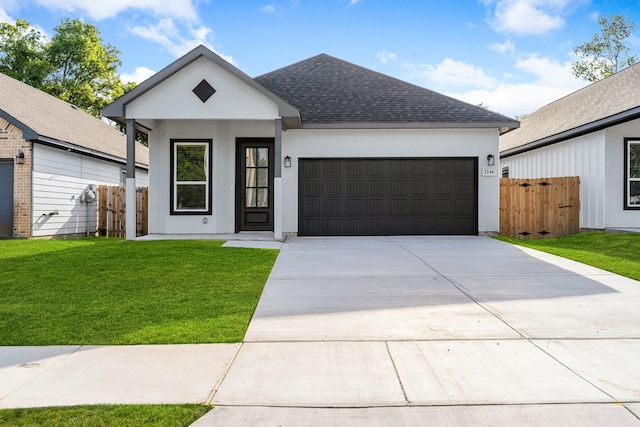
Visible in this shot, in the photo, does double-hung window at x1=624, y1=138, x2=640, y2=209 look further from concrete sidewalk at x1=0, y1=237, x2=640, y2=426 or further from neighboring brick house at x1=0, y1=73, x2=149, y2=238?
neighboring brick house at x1=0, y1=73, x2=149, y2=238

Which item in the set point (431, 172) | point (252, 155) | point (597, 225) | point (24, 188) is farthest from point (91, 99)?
point (597, 225)

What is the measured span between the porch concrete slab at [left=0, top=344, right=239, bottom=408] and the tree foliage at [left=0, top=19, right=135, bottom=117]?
3128 cm

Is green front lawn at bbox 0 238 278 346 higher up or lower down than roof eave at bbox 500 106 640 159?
lower down

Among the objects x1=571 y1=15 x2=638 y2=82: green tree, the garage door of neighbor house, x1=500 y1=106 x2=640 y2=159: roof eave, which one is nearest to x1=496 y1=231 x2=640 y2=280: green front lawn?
the garage door of neighbor house

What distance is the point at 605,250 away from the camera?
1000cm

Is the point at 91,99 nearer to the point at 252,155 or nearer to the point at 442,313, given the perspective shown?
the point at 252,155

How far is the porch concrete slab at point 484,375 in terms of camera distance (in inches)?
115

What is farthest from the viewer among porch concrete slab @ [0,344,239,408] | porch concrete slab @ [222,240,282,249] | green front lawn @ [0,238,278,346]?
porch concrete slab @ [222,240,282,249]

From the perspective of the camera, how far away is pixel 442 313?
4.93 meters

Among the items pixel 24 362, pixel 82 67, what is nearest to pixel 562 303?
pixel 24 362

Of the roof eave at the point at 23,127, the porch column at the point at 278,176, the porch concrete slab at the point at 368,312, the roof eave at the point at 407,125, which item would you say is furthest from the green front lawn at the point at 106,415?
the roof eave at the point at 23,127

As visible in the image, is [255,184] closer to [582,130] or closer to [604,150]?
[582,130]

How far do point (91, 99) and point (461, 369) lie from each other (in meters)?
34.0

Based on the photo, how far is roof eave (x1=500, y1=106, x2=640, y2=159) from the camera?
39.0 feet
